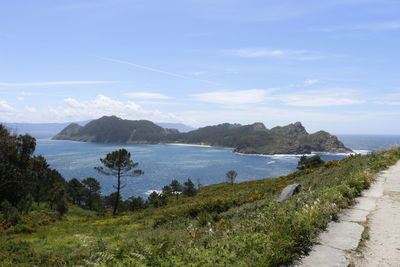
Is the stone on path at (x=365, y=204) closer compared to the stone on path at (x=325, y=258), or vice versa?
the stone on path at (x=325, y=258)

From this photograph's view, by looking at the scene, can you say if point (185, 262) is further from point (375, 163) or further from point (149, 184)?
point (149, 184)

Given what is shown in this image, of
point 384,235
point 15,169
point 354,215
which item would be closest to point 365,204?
point 354,215

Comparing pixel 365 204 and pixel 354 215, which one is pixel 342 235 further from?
pixel 365 204

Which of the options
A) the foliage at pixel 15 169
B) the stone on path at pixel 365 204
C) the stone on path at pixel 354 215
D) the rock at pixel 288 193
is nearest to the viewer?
the stone on path at pixel 354 215

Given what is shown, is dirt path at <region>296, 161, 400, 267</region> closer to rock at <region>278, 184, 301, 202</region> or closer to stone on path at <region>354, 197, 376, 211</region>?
stone on path at <region>354, 197, 376, 211</region>

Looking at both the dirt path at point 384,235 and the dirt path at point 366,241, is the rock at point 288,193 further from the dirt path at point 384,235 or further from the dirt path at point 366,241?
the dirt path at point 384,235

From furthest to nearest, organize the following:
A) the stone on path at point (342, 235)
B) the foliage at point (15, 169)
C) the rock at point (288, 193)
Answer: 1. the foliage at point (15, 169)
2. the rock at point (288, 193)
3. the stone on path at point (342, 235)

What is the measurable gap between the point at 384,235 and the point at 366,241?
0.79 m

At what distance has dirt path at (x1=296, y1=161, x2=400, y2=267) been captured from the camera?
17.8 ft

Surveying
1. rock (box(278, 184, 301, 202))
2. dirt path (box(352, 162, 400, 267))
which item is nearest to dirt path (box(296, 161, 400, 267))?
dirt path (box(352, 162, 400, 267))

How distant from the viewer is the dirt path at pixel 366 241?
5422 millimetres

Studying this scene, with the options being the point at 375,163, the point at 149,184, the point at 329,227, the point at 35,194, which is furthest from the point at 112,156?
the point at 149,184

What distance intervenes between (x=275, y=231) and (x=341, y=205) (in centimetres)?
405

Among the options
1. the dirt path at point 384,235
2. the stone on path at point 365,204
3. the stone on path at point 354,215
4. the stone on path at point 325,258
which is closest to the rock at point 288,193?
the stone on path at point 365,204
